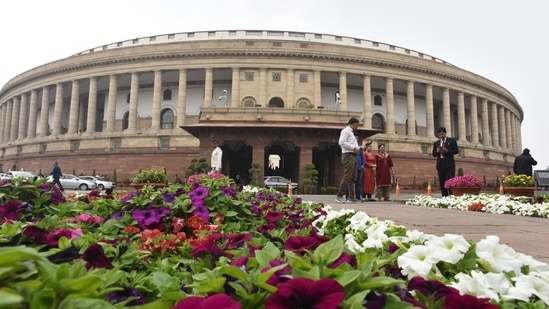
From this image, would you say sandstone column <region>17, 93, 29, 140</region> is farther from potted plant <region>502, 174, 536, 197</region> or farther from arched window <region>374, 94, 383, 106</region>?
potted plant <region>502, 174, 536, 197</region>

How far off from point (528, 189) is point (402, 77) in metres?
31.1

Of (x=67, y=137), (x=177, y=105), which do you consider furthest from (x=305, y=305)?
(x=67, y=137)

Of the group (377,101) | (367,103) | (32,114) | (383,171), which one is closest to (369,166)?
(383,171)

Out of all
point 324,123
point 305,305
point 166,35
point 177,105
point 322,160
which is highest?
point 166,35

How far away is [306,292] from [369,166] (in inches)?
476

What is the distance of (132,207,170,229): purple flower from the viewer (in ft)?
10.9

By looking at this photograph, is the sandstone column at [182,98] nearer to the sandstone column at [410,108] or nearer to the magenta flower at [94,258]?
the sandstone column at [410,108]

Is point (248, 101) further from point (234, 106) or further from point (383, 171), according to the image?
point (383, 171)

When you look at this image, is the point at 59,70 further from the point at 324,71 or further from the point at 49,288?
the point at 49,288

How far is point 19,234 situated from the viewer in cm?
169

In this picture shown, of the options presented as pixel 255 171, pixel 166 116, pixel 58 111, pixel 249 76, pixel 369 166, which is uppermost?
pixel 249 76

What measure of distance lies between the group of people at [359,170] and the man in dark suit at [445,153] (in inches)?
61.0

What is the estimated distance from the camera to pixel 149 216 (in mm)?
3465

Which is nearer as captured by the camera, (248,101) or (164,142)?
(164,142)
